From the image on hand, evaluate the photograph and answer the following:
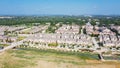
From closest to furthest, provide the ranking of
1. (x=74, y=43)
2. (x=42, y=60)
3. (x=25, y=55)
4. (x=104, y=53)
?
(x=42, y=60), (x=25, y=55), (x=104, y=53), (x=74, y=43)

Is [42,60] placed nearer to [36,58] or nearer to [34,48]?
[36,58]

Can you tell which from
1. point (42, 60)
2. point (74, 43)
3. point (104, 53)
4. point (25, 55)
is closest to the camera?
point (42, 60)

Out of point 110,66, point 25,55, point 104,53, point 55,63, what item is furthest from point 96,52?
point 25,55

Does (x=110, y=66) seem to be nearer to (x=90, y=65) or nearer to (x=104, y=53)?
(x=90, y=65)

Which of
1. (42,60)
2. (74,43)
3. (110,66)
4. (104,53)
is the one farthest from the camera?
(74,43)

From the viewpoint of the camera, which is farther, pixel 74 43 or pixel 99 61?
pixel 74 43

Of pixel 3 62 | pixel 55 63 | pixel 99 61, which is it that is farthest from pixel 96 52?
pixel 3 62
